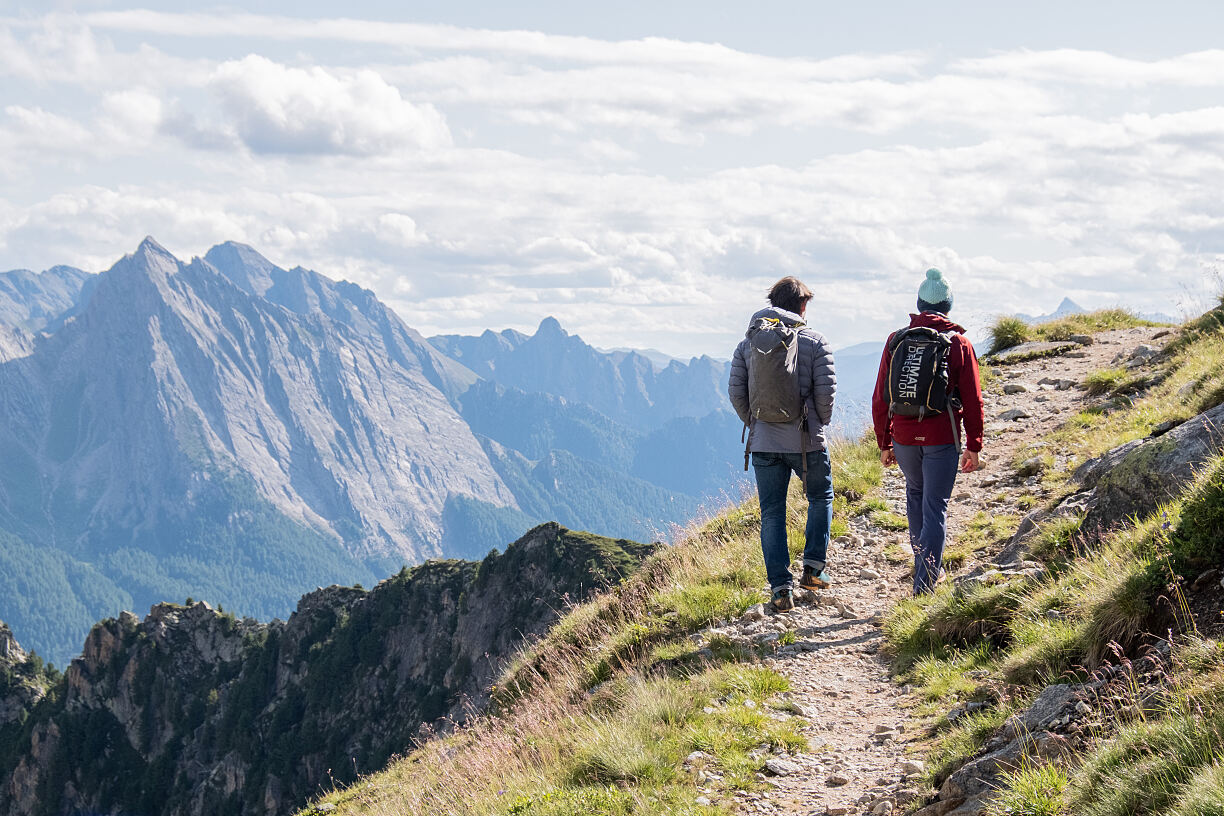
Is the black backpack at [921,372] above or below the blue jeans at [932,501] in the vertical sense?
above

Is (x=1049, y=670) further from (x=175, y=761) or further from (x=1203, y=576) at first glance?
(x=175, y=761)

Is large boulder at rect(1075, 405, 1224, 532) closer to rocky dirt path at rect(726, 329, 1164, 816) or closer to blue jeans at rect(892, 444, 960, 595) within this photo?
blue jeans at rect(892, 444, 960, 595)

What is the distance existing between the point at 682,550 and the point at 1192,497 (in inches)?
358

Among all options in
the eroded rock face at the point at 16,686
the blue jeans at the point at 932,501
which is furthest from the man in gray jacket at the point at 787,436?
the eroded rock face at the point at 16,686

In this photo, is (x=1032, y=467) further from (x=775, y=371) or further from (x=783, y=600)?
(x=775, y=371)

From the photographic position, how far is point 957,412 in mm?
10141

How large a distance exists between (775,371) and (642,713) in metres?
4.31

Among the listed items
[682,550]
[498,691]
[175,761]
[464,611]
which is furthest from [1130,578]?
[175,761]

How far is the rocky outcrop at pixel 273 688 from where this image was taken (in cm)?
10294

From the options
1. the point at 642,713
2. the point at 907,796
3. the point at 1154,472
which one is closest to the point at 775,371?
the point at 1154,472

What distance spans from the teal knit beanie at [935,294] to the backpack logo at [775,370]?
1.47m

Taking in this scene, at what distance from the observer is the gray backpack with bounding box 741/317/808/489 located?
10.5 m

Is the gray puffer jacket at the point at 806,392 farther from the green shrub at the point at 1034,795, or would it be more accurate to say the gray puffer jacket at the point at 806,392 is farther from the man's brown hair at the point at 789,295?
the green shrub at the point at 1034,795

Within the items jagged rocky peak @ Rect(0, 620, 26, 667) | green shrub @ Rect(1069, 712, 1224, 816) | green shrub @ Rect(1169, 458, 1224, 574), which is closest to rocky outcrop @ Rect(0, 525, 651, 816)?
jagged rocky peak @ Rect(0, 620, 26, 667)
